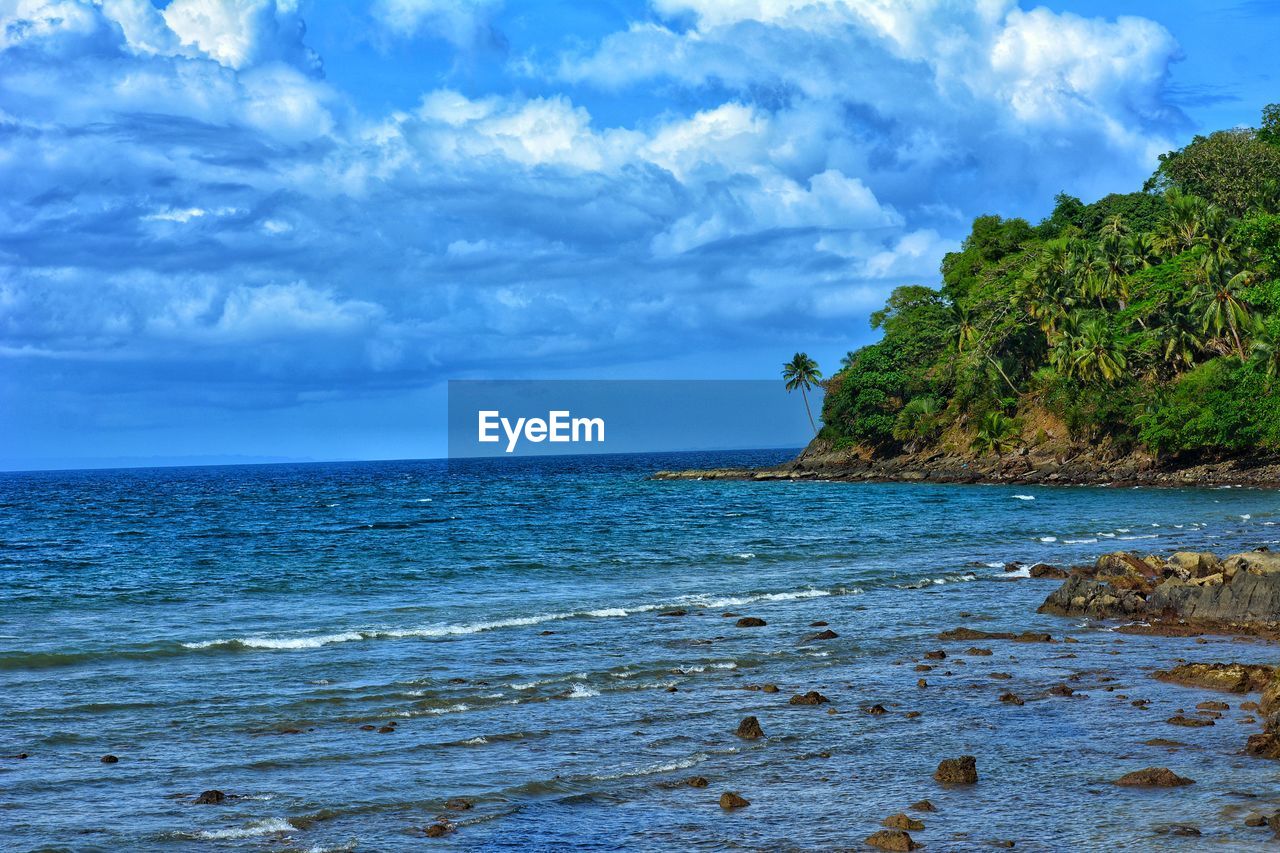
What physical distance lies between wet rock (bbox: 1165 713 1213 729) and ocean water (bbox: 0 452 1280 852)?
0.64 feet

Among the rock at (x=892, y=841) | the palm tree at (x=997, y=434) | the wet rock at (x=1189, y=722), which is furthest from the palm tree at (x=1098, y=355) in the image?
the rock at (x=892, y=841)

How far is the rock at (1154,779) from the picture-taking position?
418 inches

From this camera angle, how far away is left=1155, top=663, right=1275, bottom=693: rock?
14.9 m

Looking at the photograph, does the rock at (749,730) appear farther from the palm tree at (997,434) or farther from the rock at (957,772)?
the palm tree at (997,434)

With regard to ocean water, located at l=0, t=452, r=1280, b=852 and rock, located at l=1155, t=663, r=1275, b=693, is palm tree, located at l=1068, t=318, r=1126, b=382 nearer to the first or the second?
ocean water, located at l=0, t=452, r=1280, b=852

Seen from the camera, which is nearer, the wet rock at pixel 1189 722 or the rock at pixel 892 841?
the rock at pixel 892 841

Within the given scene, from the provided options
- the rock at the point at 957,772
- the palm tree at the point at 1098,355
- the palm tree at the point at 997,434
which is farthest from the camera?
the palm tree at the point at 997,434

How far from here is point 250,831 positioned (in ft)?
33.5

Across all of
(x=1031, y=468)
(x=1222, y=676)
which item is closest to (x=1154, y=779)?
(x=1222, y=676)

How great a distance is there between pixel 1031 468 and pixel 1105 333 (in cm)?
1134

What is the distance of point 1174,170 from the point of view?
9438cm

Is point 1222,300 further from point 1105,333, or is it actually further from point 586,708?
point 586,708

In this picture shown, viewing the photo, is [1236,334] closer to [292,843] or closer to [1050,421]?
[1050,421]

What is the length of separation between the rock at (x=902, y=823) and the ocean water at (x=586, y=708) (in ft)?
0.56
